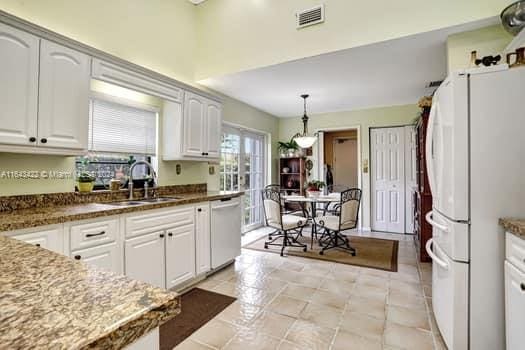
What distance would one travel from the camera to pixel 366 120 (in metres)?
5.31

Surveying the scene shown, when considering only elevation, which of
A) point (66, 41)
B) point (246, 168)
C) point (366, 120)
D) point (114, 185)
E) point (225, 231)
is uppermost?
point (366, 120)

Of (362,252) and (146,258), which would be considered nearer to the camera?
(146,258)

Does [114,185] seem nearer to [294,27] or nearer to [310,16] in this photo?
[294,27]

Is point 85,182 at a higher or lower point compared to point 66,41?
lower

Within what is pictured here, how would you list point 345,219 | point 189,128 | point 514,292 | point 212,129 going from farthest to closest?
point 345,219 → point 212,129 → point 189,128 → point 514,292

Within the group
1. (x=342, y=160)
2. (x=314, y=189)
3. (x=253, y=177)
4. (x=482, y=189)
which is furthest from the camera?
(x=342, y=160)

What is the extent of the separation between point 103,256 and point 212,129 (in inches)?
81.1

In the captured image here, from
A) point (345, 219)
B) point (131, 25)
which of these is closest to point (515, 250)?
point (345, 219)

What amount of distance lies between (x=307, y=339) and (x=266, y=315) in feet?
1.39

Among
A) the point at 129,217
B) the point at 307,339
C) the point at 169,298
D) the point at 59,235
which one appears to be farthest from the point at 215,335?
the point at 169,298

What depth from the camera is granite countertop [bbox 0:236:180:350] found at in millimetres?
460

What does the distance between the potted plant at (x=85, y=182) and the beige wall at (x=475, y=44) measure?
345 cm

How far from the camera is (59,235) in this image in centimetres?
172

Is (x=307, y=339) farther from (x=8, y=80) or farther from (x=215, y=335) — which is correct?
(x=8, y=80)
